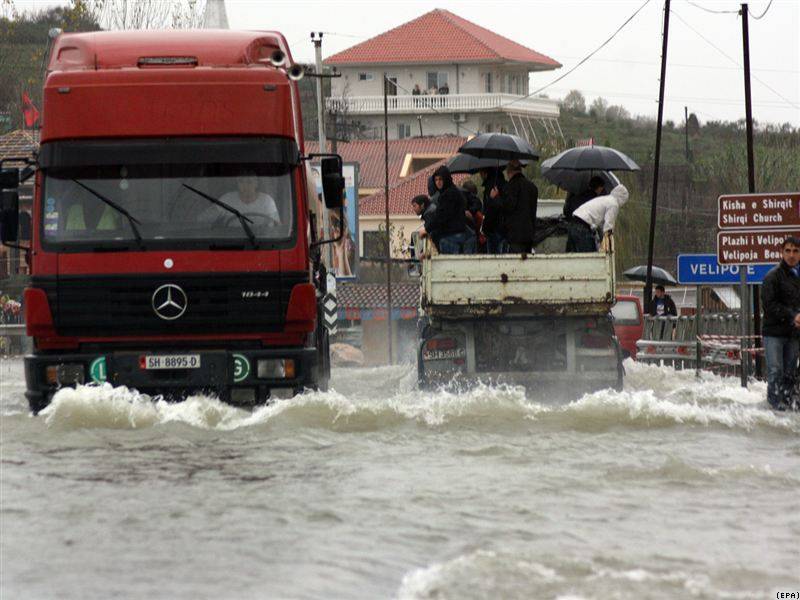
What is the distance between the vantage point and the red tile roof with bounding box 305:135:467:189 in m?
96.9

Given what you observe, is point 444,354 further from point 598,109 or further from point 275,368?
point 598,109

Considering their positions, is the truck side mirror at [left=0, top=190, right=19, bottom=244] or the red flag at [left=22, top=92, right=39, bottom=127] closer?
the truck side mirror at [left=0, top=190, right=19, bottom=244]

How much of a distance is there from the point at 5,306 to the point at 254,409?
37.6 m

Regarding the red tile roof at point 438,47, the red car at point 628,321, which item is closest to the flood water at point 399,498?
the red car at point 628,321

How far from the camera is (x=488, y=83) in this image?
122188 mm

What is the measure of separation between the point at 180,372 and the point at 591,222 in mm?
6646

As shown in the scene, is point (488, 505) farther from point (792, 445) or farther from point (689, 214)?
point (689, 214)

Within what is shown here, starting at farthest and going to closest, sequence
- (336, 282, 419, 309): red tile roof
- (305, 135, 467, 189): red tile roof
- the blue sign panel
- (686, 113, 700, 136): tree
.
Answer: (686, 113, 700, 136): tree < (305, 135, 467, 189): red tile roof < (336, 282, 419, 309): red tile roof < the blue sign panel

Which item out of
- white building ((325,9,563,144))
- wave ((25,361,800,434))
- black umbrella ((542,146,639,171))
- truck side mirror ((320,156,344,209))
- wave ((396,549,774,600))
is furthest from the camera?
white building ((325,9,563,144))

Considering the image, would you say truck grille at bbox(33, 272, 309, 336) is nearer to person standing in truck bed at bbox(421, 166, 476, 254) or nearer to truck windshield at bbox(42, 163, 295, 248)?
truck windshield at bbox(42, 163, 295, 248)

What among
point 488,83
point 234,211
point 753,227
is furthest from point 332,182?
point 488,83

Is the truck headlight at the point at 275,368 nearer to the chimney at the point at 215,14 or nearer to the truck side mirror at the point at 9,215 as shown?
the truck side mirror at the point at 9,215

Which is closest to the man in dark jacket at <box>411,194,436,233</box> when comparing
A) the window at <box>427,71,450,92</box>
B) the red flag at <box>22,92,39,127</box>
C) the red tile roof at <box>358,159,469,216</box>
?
the red flag at <box>22,92,39,127</box>

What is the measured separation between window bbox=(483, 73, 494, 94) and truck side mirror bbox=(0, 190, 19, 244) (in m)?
109
